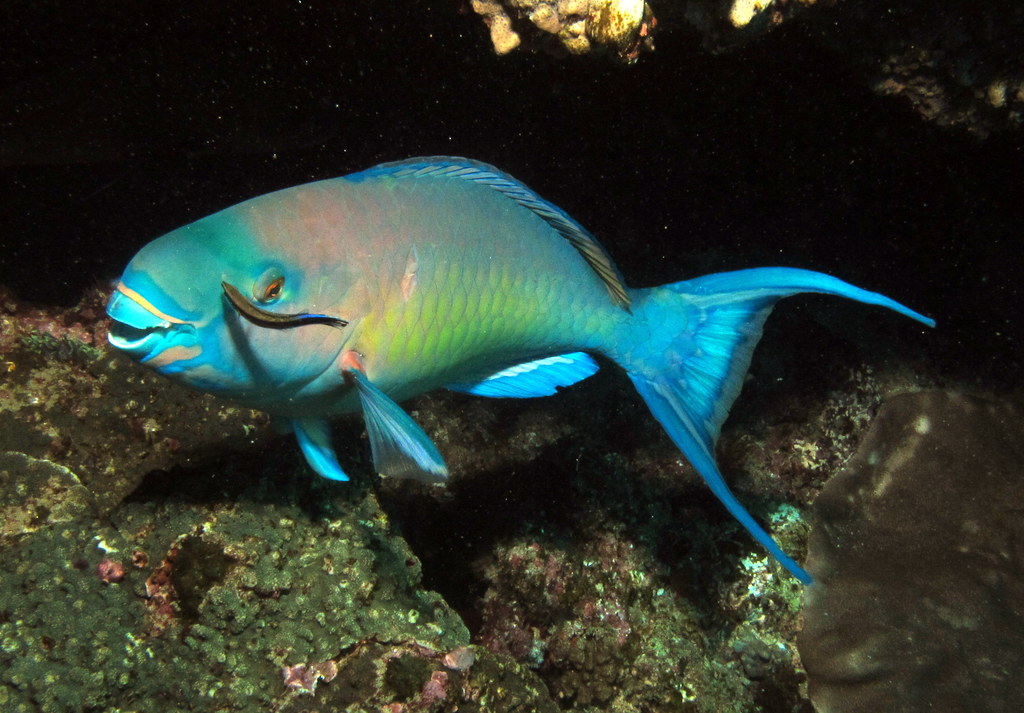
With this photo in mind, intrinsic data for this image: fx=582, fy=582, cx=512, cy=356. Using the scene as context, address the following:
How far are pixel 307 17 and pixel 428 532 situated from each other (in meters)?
3.10

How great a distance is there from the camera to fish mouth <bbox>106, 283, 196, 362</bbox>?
1547mm

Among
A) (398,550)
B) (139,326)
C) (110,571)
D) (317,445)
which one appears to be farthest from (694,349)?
(110,571)

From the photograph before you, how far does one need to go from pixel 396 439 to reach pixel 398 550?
4.20ft

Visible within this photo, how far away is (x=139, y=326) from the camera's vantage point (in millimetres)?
1547

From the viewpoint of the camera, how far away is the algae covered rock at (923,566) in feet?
10.0

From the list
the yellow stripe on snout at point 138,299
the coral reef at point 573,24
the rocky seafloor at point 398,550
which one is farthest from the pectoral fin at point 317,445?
the coral reef at point 573,24

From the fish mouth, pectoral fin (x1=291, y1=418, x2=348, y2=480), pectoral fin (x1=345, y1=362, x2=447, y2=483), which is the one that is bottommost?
pectoral fin (x1=291, y1=418, x2=348, y2=480)

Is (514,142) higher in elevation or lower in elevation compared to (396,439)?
higher

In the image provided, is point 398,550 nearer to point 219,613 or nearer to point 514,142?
point 219,613

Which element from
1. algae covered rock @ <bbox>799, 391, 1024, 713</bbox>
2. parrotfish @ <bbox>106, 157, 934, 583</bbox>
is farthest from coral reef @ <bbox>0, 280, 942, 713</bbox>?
parrotfish @ <bbox>106, 157, 934, 583</bbox>

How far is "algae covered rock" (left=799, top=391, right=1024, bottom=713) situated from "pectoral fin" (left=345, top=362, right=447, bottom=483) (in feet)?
8.99

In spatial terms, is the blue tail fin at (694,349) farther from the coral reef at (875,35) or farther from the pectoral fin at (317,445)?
the pectoral fin at (317,445)

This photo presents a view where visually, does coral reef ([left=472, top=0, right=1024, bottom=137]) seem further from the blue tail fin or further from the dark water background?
the blue tail fin

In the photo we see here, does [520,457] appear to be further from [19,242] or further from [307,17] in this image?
[19,242]
